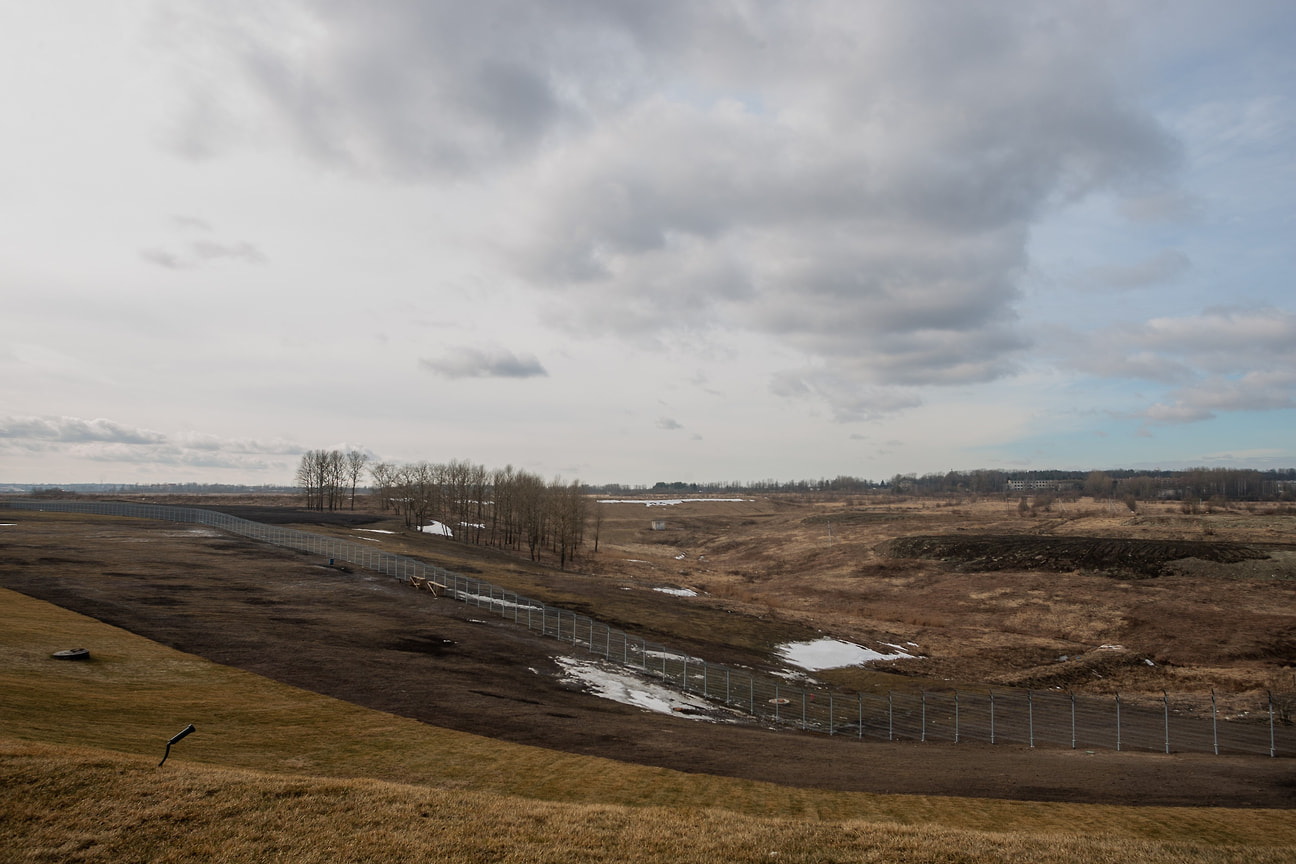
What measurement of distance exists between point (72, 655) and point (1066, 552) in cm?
10026

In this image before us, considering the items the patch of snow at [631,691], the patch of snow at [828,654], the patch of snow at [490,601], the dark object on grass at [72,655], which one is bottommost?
the patch of snow at [828,654]

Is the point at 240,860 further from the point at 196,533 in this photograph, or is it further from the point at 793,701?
the point at 196,533

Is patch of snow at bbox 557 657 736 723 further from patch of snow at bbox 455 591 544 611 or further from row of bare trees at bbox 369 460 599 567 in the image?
row of bare trees at bbox 369 460 599 567

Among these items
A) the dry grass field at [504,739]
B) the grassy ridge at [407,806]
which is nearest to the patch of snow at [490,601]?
the dry grass field at [504,739]

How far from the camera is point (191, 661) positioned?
30734 mm

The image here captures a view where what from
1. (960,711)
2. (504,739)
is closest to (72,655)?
(504,739)

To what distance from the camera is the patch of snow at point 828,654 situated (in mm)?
49156

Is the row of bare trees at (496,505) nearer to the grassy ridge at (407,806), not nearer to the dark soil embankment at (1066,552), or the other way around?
the dark soil embankment at (1066,552)

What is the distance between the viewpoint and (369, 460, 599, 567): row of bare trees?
103375mm

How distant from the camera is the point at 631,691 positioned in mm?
35281

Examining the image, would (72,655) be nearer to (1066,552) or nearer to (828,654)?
(828,654)

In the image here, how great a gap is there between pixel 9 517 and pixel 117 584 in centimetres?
6425

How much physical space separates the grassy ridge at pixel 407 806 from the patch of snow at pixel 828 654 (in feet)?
95.8

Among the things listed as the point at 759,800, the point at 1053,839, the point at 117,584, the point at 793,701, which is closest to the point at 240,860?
the point at 759,800
